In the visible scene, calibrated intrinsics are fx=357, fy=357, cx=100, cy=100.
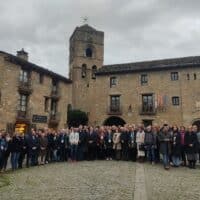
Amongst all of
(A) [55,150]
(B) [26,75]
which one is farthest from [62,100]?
(A) [55,150]

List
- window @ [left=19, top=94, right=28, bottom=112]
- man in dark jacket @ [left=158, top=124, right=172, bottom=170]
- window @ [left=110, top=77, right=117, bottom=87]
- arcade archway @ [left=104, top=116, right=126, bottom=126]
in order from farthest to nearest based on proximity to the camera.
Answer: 1. window @ [left=110, top=77, right=117, bottom=87]
2. arcade archway @ [left=104, top=116, right=126, bottom=126]
3. window @ [left=19, top=94, right=28, bottom=112]
4. man in dark jacket @ [left=158, top=124, right=172, bottom=170]

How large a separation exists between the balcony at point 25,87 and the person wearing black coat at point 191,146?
60.0 feet

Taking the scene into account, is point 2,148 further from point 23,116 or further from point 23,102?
point 23,102

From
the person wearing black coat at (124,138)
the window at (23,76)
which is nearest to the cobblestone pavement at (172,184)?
the person wearing black coat at (124,138)

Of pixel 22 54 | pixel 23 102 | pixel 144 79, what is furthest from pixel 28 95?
pixel 144 79

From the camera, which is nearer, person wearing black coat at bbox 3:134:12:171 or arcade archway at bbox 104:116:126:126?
person wearing black coat at bbox 3:134:12:171

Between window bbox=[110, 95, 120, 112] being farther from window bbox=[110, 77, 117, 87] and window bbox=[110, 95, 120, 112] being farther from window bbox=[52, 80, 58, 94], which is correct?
window bbox=[52, 80, 58, 94]

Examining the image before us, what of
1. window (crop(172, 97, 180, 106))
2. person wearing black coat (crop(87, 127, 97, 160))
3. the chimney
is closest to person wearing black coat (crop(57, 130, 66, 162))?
person wearing black coat (crop(87, 127, 97, 160))

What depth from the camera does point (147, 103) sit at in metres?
37.9

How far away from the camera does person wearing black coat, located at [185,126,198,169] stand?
14891 millimetres

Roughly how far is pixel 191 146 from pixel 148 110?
2254 cm

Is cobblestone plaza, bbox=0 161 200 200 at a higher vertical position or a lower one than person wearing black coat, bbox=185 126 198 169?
lower

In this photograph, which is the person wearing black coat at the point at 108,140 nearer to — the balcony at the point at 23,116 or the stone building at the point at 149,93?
the balcony at the point at 23,116

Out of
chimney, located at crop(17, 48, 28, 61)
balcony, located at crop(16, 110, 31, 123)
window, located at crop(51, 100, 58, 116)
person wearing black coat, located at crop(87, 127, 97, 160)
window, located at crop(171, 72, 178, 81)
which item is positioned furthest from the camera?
window, located at crop(171, 72, 178, 81)
